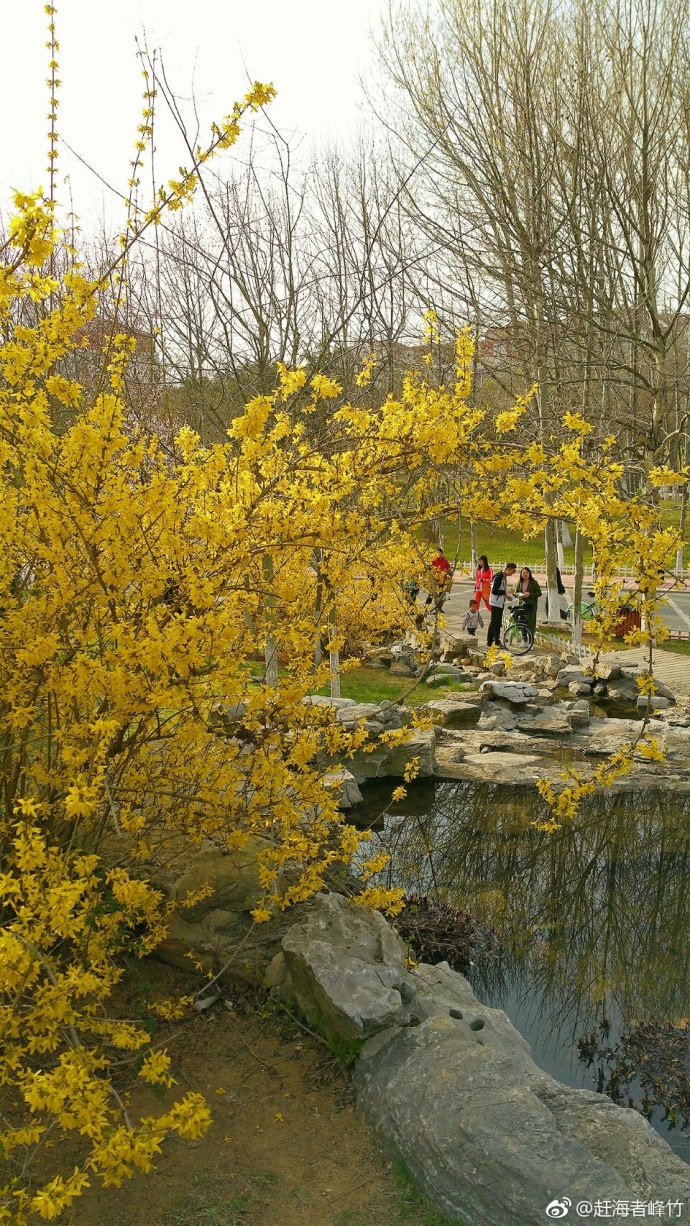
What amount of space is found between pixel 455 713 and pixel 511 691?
90 cm

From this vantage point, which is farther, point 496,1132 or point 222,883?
point 222,883

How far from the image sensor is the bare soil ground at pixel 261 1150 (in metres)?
3.15

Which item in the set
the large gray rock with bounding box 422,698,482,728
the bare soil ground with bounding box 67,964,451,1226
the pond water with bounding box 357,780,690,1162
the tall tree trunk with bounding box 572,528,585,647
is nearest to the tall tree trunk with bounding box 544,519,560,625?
the tall tree trunk with bounding box 572,528,585,647

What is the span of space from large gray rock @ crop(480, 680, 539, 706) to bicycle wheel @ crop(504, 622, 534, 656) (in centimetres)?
276

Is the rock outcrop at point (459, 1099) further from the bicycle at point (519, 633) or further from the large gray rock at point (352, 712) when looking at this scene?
the bicycle at point (519, 633)

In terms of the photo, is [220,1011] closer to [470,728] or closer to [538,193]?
[470,728]

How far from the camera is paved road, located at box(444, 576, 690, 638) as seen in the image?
56.4 ft

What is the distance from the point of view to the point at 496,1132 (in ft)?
10.2

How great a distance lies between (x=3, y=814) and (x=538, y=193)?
397 inches

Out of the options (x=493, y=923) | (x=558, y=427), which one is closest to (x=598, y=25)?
(x=558, y=427)

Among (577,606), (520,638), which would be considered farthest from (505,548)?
(577,606)

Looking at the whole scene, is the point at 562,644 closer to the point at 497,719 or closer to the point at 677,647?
the point at 677,647

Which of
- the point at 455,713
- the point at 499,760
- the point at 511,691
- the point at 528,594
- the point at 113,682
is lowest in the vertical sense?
the point at 499,760

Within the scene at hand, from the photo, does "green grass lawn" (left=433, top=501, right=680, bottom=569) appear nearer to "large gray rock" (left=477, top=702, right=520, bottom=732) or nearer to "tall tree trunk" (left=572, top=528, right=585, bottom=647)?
"tall tree trunk" (left=572, top=528, right=585, bottom=647)
